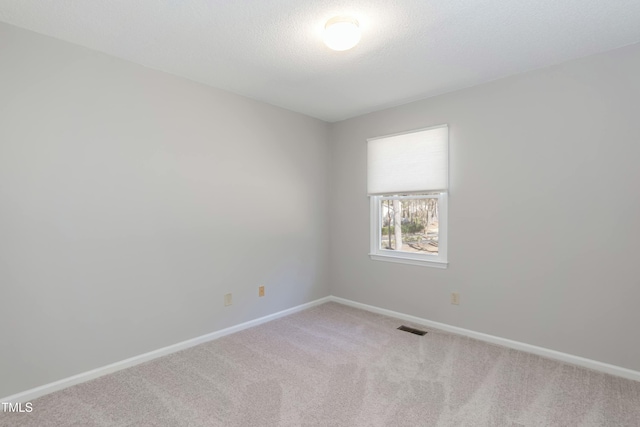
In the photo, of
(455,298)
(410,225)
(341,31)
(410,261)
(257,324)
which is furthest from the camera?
(410,225)

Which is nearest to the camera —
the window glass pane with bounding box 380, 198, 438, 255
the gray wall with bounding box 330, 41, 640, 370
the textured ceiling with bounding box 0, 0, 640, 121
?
the textured ceiling with bounding box 0, 0, 640, 121

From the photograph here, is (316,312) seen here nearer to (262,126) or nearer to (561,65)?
(262,126)

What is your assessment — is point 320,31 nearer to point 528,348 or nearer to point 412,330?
point 412,330

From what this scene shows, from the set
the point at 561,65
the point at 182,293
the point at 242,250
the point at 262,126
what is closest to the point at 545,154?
the point at 561,65

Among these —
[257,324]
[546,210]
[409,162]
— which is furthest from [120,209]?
[546,210]

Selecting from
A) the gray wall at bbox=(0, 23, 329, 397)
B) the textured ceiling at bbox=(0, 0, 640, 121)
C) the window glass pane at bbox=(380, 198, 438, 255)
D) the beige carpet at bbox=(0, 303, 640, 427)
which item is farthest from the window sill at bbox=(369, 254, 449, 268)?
the textured ceiling at bbox=(0, 0, 640, 121)

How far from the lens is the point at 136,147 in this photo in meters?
2.55

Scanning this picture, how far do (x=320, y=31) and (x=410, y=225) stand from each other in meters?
2.25

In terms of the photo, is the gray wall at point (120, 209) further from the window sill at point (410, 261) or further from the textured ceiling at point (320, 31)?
the window sill at point (410, 261)

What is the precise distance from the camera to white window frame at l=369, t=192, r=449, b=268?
323cm

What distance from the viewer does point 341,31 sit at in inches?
75.4

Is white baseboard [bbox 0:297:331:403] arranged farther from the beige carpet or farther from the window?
the window

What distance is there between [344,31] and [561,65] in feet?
6.17

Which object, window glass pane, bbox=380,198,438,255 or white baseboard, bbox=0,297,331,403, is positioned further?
window glass pane, bbox=380,198,438,255
